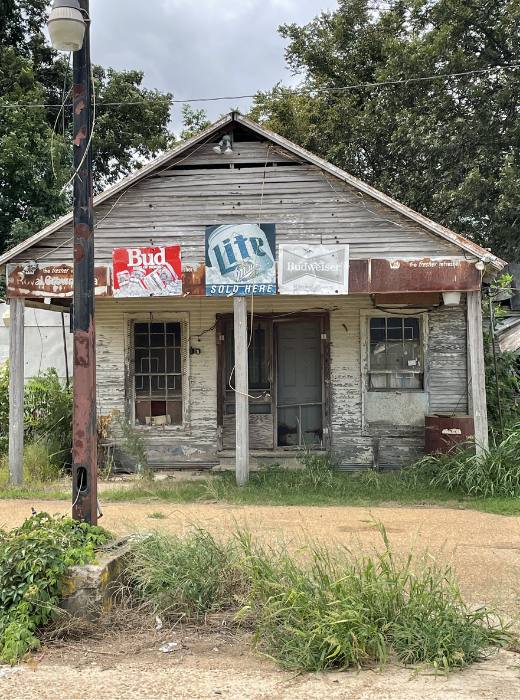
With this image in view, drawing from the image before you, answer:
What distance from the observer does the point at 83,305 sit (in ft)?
19.6

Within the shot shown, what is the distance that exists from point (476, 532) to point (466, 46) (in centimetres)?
1611

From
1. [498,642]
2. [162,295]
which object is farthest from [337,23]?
[498,642]

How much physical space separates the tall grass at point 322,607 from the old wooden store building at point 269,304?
5.29 m

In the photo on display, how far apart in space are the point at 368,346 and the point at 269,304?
5.96 feet

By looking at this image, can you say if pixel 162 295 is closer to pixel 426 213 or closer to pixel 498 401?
pixel 498 401

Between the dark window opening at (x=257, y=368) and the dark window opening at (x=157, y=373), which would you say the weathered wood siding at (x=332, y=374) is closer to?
the dark window opening at (x=157, y=373)

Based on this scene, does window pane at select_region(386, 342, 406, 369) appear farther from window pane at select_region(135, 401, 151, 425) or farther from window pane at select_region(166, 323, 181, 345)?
window pane at select_region(135, 401, 151, 425)

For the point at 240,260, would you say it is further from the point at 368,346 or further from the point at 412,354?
the point at 412,354

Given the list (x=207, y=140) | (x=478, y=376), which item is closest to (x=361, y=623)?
(x=478, y=376)

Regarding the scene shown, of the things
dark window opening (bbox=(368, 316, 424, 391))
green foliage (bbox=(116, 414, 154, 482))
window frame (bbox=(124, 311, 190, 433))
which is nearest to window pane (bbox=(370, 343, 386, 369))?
dark window opening (bbox=(368, 316, 424, 391))

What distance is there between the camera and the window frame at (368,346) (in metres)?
12.5

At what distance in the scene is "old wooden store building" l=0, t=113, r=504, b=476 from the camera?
421 inches

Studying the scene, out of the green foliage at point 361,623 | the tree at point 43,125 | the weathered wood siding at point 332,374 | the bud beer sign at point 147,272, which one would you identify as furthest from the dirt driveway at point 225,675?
the tree at point 43,125

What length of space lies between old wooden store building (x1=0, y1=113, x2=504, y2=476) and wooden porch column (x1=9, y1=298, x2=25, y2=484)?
27 cm
